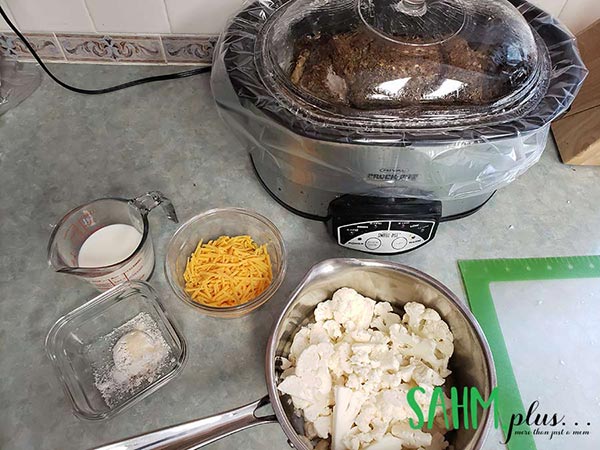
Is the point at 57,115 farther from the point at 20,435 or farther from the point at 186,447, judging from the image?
the point at 186,447

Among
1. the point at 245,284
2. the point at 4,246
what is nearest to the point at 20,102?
the point at 4,246

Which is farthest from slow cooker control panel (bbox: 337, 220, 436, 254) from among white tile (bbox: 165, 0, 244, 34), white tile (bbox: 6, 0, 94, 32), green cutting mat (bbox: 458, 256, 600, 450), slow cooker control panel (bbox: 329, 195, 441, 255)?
white tile (bbox: 6, 0, 94, 32)

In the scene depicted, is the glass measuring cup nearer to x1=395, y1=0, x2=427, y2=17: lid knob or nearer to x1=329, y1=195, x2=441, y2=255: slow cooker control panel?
x1=329, y1=195, x2=441, y2=255: slow cooker control panel

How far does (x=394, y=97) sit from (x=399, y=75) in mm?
26

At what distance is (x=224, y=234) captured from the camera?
2.52 ft

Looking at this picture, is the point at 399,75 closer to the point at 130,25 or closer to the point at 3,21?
the point at 130,25

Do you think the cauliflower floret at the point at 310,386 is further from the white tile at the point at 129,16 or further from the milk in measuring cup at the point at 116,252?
the white tile at the point at 129,16

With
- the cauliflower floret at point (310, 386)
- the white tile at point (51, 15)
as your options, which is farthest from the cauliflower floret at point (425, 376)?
the white tile at point (51, 15)

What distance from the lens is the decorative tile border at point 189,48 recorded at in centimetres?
89

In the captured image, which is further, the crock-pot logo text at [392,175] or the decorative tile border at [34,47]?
the decorative tile border at [34,47]

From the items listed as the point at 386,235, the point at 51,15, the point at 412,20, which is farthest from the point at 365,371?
the point at 51,15

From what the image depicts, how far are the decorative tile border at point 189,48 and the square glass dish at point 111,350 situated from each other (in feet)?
1.48

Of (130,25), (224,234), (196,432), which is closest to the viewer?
(196,432)

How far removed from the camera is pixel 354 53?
2.05 feet
